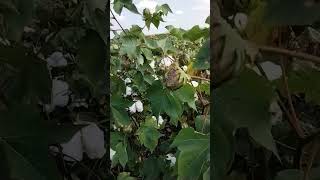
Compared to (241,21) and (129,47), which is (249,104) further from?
(129,47)

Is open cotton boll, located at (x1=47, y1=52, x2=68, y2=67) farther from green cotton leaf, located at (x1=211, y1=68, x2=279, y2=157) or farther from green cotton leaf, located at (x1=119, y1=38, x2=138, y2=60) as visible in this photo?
green cotton leaf, located at (x1=119, y1=38, x2=138, y2=60)

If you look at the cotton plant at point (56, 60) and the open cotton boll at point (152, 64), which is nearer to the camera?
the cotton plant at point (56, 60)

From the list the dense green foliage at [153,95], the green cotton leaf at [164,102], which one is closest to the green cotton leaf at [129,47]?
the dense green foliage at [153,95]

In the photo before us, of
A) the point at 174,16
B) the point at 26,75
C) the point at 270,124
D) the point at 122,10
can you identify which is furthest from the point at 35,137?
the point at 174,16

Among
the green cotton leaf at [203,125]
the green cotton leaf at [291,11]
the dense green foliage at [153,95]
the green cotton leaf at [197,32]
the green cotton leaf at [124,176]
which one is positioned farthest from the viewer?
the green cotton leaf at [124,176]

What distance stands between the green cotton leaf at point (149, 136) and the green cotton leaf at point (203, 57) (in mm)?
415

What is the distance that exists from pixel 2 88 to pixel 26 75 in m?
0.05

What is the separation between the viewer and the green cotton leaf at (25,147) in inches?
23.0

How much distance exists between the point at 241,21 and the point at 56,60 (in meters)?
0.27

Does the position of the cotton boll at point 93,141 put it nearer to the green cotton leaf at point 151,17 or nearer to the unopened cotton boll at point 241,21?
the unopened cotton boll at point 241,21

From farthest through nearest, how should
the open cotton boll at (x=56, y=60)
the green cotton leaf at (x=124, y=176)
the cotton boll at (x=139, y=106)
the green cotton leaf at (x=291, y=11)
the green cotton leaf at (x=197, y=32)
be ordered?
the cotton boll at (x=139, y=106) → the green cotton leaf at (x=124, y=176) → the green cotton leaf at (x=197, y=32) → the open cotton boll at (x=56, y=60) → the green cotton leaf at (x=291, y=11)

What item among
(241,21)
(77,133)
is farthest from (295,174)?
(77,133)

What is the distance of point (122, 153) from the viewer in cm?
120

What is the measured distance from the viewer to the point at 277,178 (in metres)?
0.65
